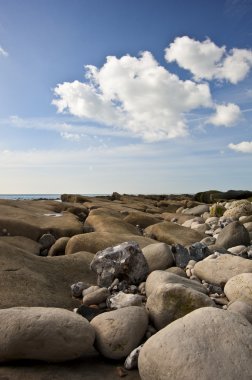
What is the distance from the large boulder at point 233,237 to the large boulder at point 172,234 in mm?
1144

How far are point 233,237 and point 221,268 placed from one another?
162 inches

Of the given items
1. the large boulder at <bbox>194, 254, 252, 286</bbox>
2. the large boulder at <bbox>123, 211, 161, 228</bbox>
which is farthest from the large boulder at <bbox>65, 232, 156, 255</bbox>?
the large boulder at <bbox>123, 211, 161, 228</bbox>

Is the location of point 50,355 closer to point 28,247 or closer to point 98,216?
point 28,247

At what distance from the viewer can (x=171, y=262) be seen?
27.8 feet

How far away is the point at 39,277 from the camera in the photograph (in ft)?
23.6

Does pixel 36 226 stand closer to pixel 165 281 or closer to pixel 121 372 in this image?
pixel 165 281

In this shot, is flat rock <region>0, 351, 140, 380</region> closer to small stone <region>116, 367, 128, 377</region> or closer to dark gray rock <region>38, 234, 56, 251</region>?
small stone <region>116, 367, 128, 377</region>

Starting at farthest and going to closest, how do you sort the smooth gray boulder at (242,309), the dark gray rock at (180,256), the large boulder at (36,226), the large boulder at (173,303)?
1. the large boulder at (36,226)
2. the dark gray rock at (180,256)
3. the large boulder at (173,303)
4. the smooth gray boulder at (242,309)

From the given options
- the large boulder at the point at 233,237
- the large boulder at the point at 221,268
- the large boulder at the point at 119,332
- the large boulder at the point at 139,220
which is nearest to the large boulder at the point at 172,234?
the large boulder at the point at 233,237

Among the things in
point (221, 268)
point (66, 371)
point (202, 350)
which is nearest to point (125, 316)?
point (66, 371)

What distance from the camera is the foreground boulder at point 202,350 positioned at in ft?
12.5

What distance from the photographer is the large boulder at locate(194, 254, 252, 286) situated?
7.43 metres

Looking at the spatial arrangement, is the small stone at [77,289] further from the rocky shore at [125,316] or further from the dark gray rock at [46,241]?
the dark gray rock at [46,241]

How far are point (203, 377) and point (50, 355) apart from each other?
1.91 m
